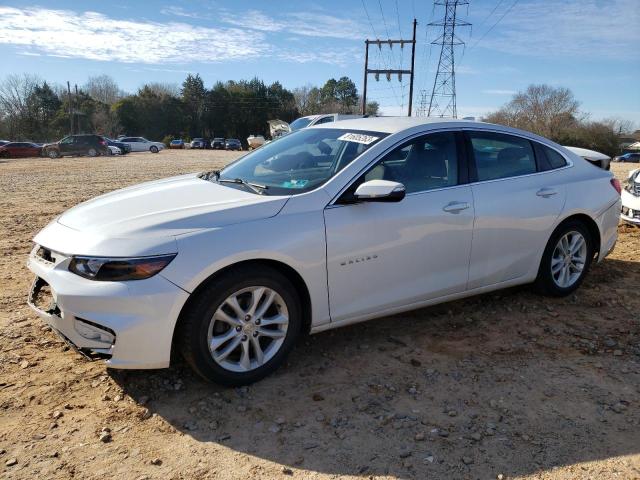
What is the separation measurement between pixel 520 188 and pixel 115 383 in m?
3.35

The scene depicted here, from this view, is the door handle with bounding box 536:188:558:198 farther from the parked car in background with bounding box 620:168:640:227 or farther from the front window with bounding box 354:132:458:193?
the parked car in background with bounding box 620:168:640:227

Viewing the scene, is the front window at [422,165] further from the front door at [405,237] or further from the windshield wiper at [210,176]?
the windshield wiper at [210,176]

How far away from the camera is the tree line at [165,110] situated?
71.8 metres

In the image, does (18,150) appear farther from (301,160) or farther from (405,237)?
(405,237)

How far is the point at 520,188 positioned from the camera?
432cm

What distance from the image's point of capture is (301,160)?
4020 millimetres

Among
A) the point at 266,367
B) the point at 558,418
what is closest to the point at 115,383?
the point at 266,367

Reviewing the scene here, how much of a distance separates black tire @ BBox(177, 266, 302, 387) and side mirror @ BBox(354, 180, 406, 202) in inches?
28.8

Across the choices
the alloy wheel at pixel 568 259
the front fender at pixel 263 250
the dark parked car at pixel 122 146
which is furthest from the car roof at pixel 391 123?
the dark parked car at pixel 122 146

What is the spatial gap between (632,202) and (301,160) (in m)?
5.87

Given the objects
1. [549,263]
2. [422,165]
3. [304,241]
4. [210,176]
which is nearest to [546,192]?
[549,263]

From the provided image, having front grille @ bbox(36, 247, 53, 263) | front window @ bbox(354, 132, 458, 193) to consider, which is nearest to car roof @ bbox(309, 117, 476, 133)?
front window @ bbox(354, 132, 458, 193)

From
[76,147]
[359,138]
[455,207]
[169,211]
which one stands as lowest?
[76,147]

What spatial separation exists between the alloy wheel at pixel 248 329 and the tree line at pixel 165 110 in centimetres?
7227
